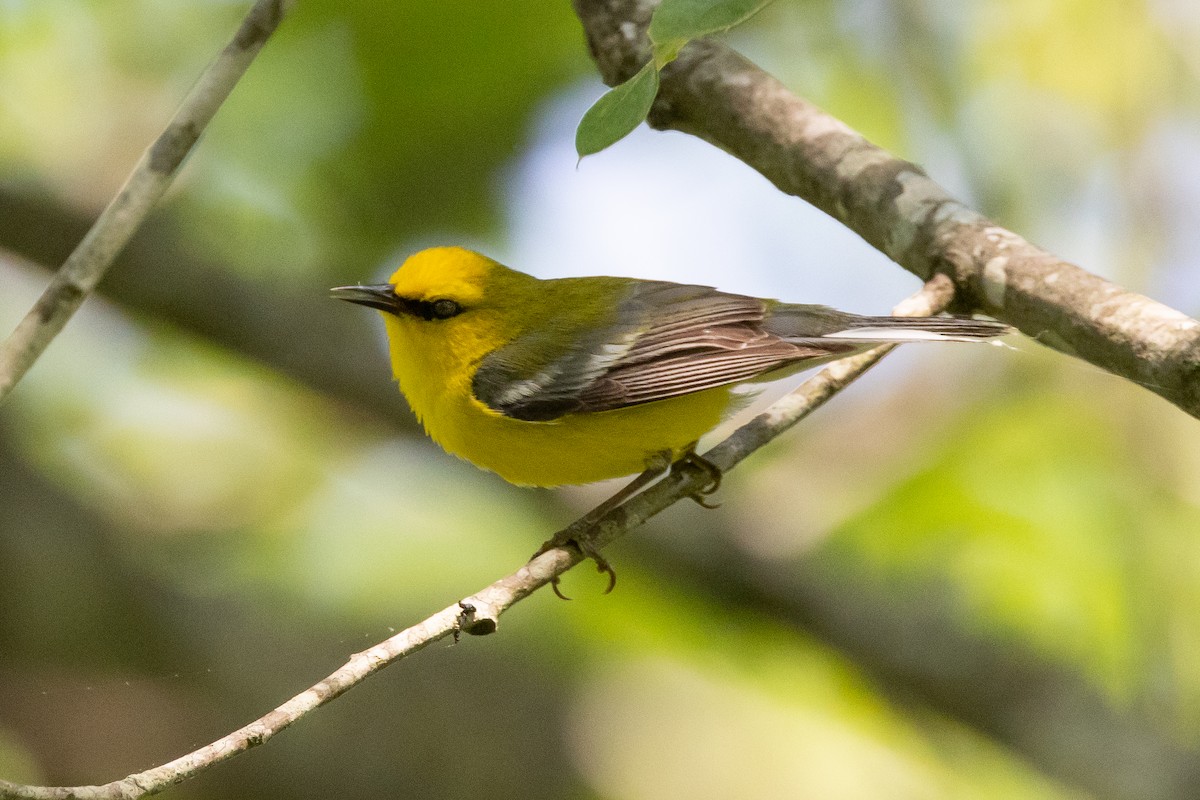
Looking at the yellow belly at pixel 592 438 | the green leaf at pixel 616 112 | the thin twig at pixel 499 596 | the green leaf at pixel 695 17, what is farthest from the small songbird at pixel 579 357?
the green leaf at pixel 695 17

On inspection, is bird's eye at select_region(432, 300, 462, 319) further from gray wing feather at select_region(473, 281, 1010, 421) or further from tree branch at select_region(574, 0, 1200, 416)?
tree branch at select_region(574, 0, 1200, 416)

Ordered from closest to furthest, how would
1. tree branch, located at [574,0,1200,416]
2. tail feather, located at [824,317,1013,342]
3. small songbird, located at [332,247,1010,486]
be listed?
tree branch, located at [574,0,1200,416], tail feather, located at [824,317,1013,342], small songbird, located at [332,247,1010,486]

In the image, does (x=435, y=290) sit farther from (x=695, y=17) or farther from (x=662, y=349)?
(x=695, y=17)

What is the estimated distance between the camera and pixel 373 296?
4457mm

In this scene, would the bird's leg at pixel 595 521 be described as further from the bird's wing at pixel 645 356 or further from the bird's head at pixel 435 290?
the bird's head at pixel 435 290

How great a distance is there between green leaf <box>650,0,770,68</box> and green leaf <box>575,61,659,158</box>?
0.52ft

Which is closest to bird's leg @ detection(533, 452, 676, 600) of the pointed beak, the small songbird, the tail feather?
the small songbird

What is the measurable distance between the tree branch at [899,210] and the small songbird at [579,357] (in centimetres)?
33

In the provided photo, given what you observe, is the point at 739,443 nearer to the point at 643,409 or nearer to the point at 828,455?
the point at 643,409

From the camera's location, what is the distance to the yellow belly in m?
4.07

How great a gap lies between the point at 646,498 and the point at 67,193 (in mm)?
3740

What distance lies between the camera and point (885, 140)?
6.62 m

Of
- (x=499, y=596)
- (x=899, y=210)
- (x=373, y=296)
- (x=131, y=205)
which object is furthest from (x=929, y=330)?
(x=131, y=205)

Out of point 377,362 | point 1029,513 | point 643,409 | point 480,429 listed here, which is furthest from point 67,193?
point 1029,513
